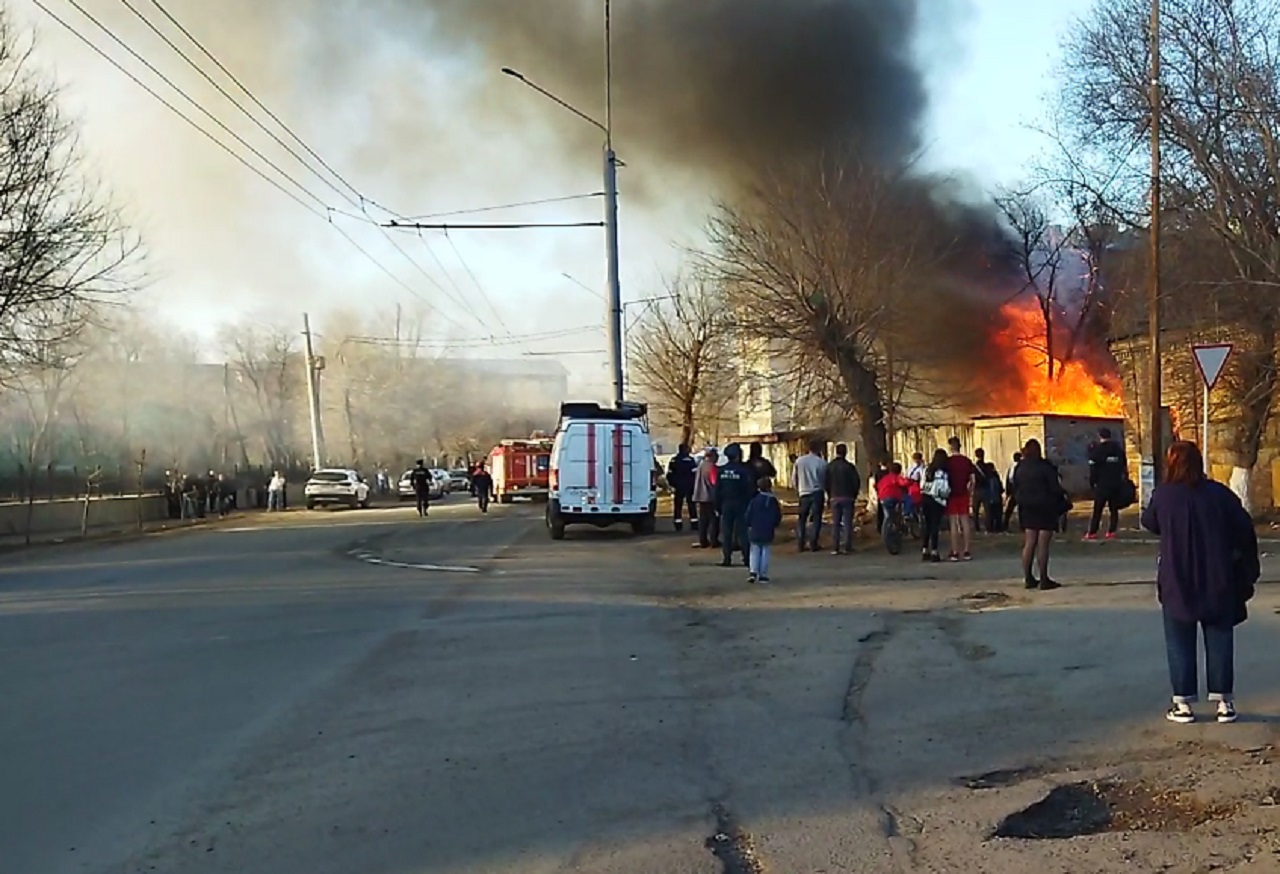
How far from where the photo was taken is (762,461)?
18.5m

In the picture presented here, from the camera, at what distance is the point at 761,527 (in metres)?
15.1

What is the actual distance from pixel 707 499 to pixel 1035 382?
1943cm

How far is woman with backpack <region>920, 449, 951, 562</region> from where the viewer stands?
1680 centimetres

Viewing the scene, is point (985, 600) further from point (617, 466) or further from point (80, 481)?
point (80, 481)

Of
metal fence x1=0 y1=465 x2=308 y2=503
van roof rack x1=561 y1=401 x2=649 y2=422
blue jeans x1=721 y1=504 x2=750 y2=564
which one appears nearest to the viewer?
blue jeans x1=721 y1=504 x2=750 y2=564

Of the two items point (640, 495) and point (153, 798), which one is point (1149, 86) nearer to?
point (640, 495)

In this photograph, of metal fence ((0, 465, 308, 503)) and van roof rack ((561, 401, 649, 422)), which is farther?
metal fence ((0, 465, 308, 503))

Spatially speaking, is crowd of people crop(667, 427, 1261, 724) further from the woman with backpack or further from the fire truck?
the fire truck

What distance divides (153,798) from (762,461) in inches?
511

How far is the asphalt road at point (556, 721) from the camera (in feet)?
17.7

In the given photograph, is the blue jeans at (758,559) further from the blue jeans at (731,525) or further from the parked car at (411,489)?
the parked car at (411,489)

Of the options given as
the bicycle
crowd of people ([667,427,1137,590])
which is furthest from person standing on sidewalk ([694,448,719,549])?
the bicycle

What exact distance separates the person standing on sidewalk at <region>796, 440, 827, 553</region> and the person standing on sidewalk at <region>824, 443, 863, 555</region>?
0.19m

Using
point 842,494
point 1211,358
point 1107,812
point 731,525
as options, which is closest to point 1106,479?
point 842,494
